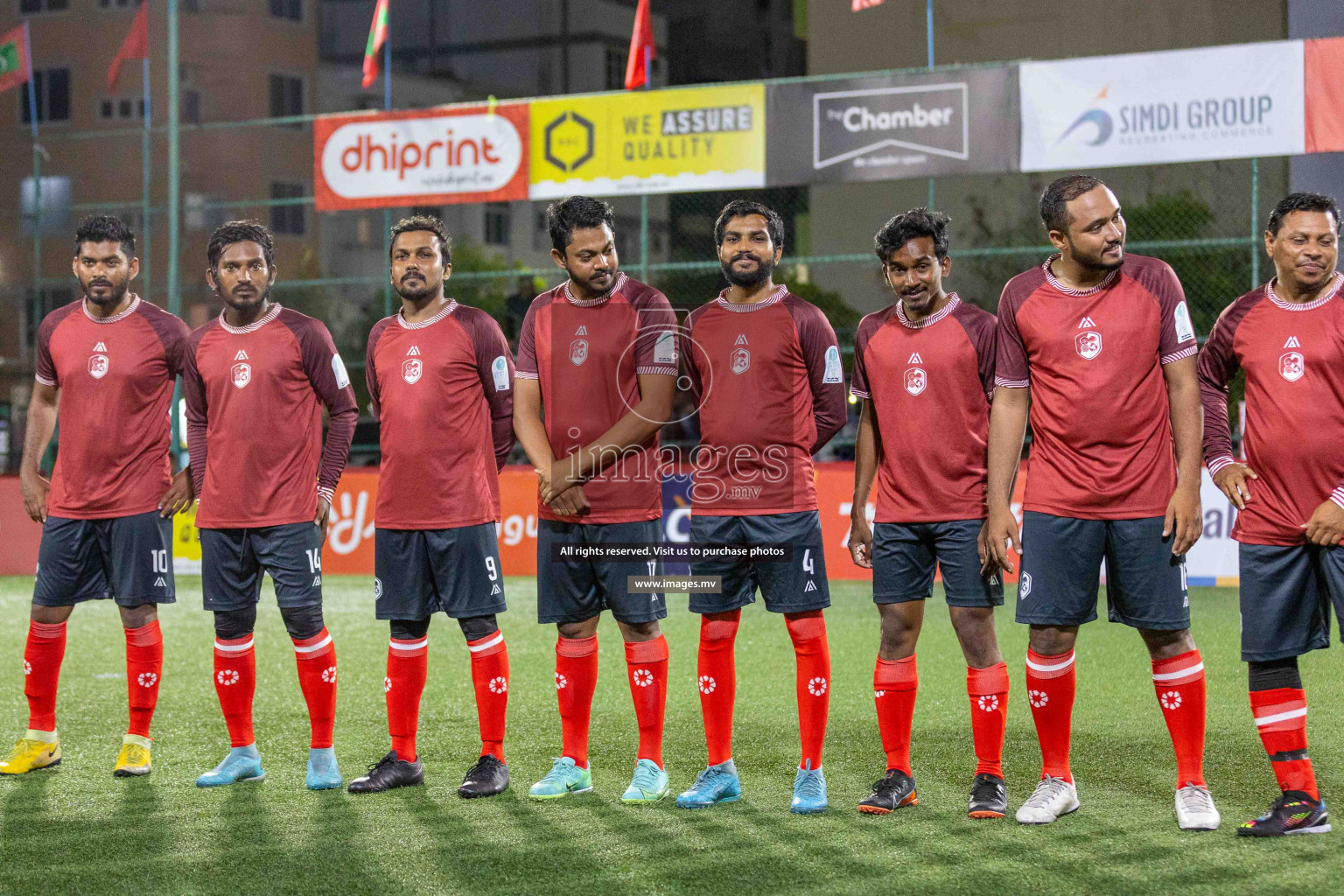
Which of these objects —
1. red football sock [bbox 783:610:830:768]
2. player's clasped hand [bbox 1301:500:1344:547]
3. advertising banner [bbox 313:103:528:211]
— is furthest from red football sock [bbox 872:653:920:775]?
advertising banner [bbox 313:103:528:211]

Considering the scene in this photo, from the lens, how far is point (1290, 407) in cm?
457

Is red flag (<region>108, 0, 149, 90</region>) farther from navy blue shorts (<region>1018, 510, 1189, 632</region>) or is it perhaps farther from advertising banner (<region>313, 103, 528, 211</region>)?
navy blue shorts (<region>1018, 510, 1189, 632</region>)

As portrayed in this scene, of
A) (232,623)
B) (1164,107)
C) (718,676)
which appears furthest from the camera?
(1164,107)

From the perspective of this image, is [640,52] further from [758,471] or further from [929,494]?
[929,494]

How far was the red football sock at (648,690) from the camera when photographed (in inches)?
205

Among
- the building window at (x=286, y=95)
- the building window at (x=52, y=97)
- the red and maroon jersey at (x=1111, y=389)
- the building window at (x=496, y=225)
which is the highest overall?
the building window at (x=286, y=95)

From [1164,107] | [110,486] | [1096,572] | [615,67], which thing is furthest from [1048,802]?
[615,67]

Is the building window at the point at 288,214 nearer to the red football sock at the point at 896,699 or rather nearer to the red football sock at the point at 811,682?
the red football sock at the point at 811,682

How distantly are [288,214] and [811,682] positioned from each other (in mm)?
42126

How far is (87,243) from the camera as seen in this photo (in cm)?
575

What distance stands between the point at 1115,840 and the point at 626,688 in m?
3.51

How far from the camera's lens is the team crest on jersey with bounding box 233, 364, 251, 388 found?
542 centimetres

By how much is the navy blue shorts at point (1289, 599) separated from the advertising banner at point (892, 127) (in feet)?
33.6

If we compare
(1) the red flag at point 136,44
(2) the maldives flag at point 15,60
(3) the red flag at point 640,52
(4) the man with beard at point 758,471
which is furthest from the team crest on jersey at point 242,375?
(2) the maldives flag at point 15,60
